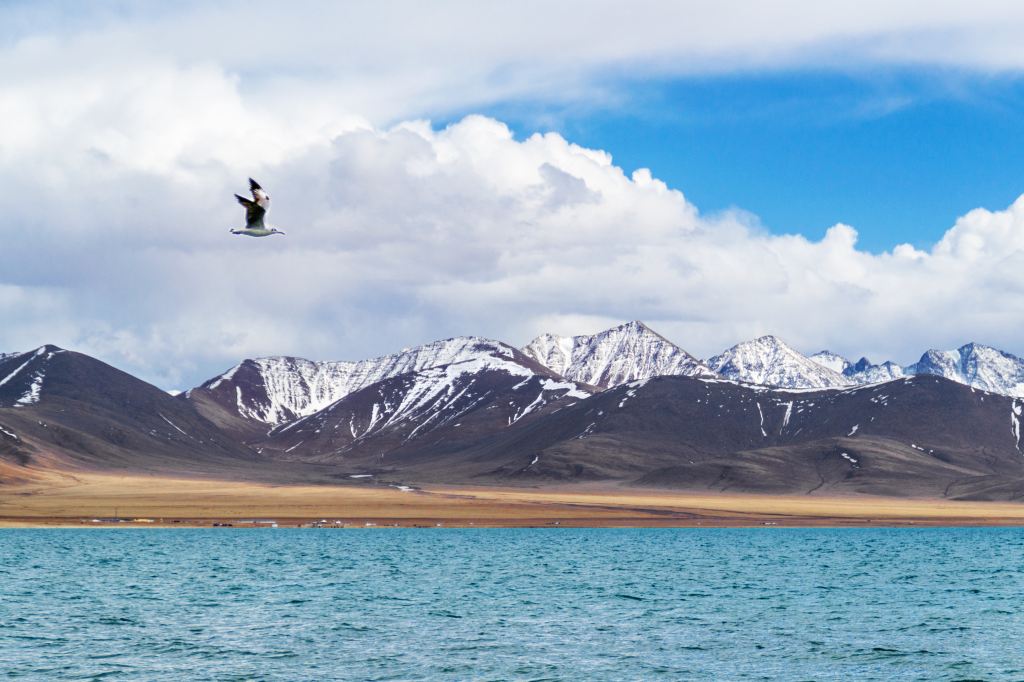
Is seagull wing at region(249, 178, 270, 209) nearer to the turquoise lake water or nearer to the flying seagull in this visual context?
the flying seagull

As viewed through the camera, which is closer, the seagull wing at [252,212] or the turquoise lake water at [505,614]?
the seagull wing at [252,212]

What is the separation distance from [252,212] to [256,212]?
5.2 inches

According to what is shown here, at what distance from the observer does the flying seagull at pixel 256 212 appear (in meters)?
41.4

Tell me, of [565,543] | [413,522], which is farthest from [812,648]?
[413,522]

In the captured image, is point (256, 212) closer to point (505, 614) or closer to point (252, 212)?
point (252, 212)

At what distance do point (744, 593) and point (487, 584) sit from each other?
1794cm

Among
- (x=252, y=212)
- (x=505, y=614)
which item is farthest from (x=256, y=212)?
(x=505, y=614)

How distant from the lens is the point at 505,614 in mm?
68562

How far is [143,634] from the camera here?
59.2 meters

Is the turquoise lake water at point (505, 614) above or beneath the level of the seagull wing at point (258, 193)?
beneath

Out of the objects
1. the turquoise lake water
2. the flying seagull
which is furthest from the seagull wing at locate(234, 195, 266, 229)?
the turquoise lake water

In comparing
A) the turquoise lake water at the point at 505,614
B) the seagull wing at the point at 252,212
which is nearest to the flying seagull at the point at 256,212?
the seagull wing at the point at 252,212

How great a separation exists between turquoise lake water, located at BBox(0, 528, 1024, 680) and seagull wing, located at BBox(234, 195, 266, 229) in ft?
57.3

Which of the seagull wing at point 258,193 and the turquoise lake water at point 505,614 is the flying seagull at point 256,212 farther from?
the turquoise lake water at point 505,614
